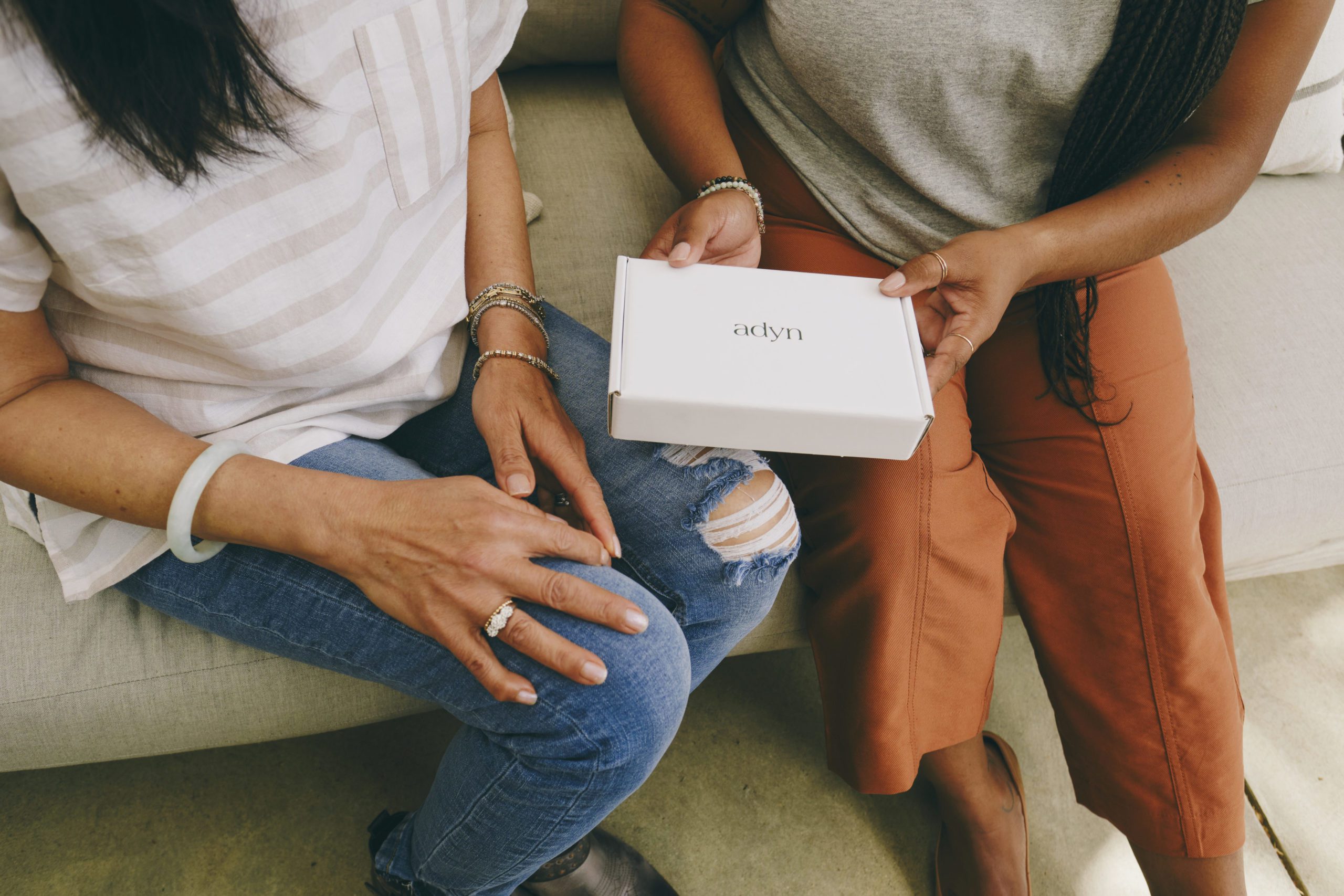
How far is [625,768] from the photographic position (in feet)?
2.00

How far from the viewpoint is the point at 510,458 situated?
640 mm

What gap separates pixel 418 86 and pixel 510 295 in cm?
21

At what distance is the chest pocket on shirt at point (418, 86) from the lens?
0.59m

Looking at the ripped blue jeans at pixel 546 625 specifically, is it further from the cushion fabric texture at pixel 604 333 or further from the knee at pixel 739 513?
the cushion fabric texture at pixel 604 333

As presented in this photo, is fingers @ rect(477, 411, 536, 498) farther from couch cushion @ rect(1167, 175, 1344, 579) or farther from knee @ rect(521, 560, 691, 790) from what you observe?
couch cushion @ rect(1167, 175, 1344, 579)

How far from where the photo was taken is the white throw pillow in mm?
1180

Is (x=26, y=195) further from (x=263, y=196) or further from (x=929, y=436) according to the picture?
(x=929, y=436)

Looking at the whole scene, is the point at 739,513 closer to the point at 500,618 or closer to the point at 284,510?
the point at 500,618

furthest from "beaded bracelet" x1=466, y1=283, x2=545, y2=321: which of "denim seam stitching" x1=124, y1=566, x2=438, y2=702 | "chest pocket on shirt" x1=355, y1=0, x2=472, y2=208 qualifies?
"denim seam stitching" x1=124, y1=566, x2=438, y2=702

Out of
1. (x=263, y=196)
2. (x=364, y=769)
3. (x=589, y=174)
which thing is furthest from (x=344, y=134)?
(x=364, y=769)

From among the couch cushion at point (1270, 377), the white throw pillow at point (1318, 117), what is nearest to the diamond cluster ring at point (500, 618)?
the couch cushion at point (1270, 377)

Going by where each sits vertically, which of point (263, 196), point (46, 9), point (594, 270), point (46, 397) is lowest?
point (594, 270)

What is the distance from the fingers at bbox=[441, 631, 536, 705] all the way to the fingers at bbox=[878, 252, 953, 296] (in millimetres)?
426

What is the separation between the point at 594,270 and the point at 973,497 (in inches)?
22.9
